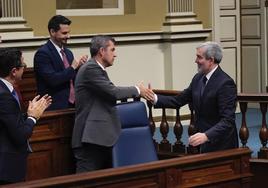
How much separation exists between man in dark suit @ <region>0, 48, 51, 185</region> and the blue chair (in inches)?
40.3

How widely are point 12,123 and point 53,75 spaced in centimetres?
147

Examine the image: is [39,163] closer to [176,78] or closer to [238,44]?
[176,78]

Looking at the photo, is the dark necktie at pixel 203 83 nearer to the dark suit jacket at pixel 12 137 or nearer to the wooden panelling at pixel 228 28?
the dark suit jacket at pixel 12 137

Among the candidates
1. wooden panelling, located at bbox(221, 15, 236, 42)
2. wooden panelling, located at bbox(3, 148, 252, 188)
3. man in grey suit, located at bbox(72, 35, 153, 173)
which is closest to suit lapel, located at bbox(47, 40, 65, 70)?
man in grey suit, located at bbox(72, 35, 153, 173)

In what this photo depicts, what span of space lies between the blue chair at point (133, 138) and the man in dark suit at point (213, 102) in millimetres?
428

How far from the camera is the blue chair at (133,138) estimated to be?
Answer: 510 centimetres

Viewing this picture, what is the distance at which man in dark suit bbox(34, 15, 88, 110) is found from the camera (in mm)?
5441

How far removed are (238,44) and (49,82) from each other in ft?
18.2

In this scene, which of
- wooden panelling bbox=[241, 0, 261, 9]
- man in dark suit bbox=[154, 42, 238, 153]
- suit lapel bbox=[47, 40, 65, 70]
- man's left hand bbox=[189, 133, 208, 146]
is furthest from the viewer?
wooden panelling bbox=[241, 0, 261, 9]

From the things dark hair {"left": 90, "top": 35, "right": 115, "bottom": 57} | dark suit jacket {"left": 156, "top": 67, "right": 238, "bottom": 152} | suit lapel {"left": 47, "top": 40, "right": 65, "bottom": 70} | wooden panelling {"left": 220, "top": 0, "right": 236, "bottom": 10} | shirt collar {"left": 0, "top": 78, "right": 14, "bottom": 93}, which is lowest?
dark suit jacket {"left": 156, "top": 67, "right": 238, "bottom": 152}

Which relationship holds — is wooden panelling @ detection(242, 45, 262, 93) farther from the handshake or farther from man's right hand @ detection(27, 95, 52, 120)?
man's right hand @ detection(27, 95, 52, 120)

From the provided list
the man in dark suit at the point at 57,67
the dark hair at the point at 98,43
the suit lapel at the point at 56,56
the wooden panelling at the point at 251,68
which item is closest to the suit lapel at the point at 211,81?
the dark hair at the point at 98,43

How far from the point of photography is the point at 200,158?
429cm

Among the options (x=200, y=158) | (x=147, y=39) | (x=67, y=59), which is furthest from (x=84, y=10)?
(x=200, y=158)
